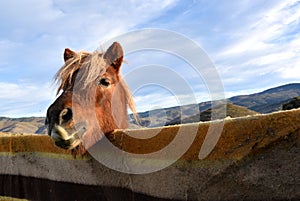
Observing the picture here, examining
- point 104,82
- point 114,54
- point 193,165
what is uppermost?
point 114,54

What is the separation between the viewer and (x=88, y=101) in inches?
139

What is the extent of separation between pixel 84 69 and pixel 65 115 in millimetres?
973

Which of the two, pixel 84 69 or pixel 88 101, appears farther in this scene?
pixel 84 69

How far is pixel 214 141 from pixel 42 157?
3360 millimetres

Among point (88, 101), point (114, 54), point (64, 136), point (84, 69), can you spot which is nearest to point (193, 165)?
point (64, 136)

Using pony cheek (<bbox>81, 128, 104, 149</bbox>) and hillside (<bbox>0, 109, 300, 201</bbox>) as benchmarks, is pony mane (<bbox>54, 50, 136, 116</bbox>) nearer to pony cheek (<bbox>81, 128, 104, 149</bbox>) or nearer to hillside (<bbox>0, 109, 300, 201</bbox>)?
pony cheek (<bbox>81, 128, 104, 149</bbox>)

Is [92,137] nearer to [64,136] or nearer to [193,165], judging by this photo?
[64,136]

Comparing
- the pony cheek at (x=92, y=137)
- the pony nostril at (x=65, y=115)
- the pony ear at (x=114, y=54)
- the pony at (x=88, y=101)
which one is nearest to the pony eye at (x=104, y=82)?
the pony at (x=88, y=101)

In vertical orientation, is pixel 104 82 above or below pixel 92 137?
above

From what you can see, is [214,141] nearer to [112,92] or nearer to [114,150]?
[114,150]

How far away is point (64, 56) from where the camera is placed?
470 centimetres

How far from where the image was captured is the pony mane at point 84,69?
376cm

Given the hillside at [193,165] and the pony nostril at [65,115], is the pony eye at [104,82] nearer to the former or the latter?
the hillside at [193,165]

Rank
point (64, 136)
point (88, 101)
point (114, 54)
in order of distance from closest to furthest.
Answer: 1. point (64, 136)
2. point (88, 101)
3. point (114, 54)
